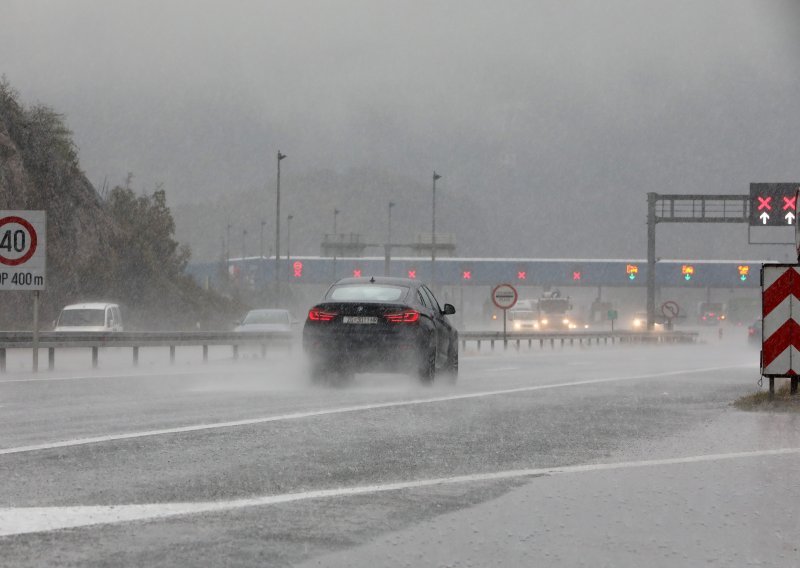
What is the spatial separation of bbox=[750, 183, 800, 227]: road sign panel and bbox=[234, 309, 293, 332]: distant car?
22.7 m

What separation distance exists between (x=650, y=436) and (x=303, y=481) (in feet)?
15.0

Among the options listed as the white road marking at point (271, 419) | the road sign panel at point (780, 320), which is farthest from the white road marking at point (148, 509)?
the road sign panel at point (780, 320)

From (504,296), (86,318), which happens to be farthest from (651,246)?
(86,318)

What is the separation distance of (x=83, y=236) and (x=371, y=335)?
124 feet

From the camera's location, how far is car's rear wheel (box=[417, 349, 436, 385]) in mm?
18922

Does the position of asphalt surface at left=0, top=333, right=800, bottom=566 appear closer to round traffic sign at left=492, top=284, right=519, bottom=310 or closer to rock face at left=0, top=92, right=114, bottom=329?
round traffic sign at left=492, top=284, right=519, bottom=310

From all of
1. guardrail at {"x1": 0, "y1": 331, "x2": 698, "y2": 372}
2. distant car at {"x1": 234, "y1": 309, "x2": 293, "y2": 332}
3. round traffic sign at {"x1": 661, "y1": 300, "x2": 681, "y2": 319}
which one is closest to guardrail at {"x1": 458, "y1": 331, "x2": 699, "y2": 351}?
round traffic sign at {"x1": 661, "y1": 300, "x2": 681, "y2": 319}

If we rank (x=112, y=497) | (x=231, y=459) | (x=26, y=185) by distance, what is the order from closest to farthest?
(x=112, y=497) < (x=231, y=459) < (x=26, y=185)

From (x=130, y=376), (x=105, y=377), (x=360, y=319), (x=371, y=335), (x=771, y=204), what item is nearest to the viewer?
(x=371, y=335)

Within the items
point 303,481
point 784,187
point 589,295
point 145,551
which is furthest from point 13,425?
point 589,295

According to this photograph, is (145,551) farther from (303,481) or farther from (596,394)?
(596,394)

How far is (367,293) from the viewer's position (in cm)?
1944

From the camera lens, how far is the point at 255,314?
3697cm

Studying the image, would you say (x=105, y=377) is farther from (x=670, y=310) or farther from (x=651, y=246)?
(x=670, y=310)
